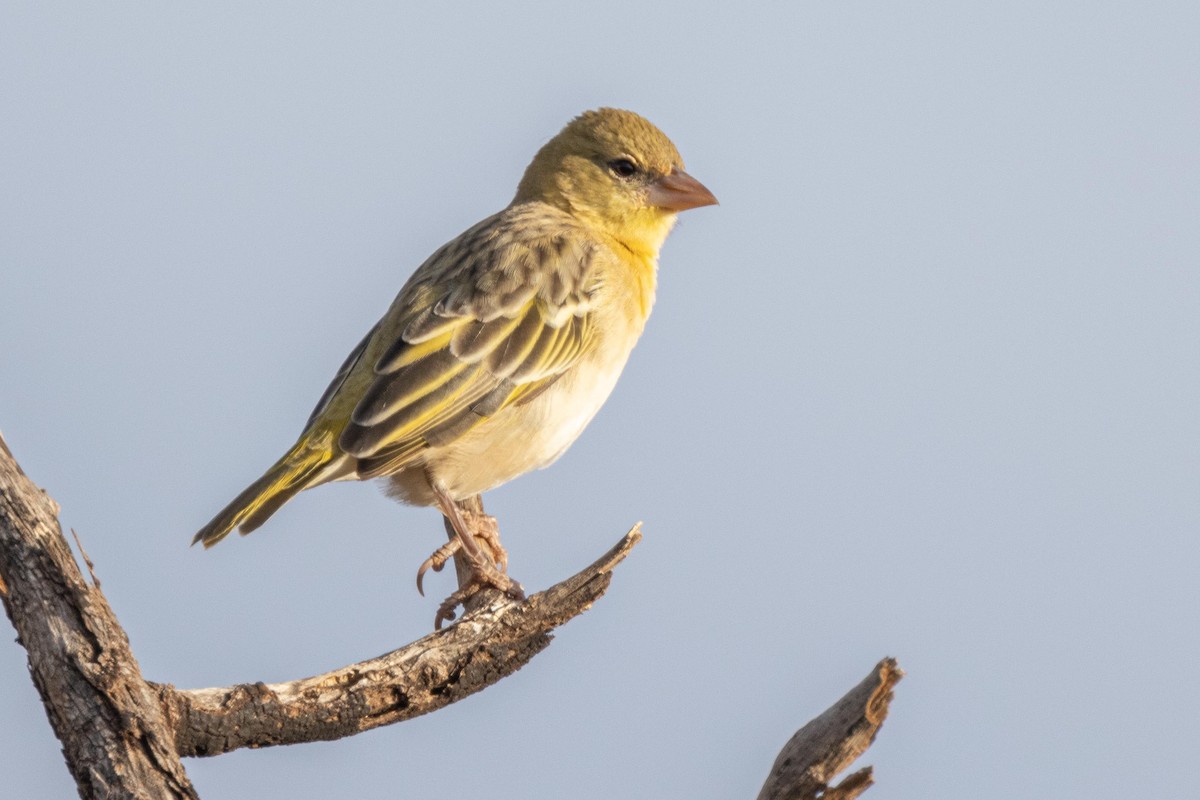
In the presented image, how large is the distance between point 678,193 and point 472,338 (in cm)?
162

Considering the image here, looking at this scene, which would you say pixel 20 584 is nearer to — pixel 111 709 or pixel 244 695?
pixel 111 709

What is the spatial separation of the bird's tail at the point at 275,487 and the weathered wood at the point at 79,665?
1.31 meters

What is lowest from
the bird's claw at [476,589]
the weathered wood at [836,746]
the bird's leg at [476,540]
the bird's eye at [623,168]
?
the weathered wood at [836,746]

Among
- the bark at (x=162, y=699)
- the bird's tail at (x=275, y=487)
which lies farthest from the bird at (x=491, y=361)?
the bark at (x=162, y=699)

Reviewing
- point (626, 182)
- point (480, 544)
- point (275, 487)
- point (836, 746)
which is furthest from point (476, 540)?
point (836, 746)

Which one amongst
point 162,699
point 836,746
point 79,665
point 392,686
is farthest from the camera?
point 392,686

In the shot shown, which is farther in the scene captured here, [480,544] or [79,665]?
[480,544]

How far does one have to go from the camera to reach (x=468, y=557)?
248 inches

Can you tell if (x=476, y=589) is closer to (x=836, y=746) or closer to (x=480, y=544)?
(x=480, y=544)

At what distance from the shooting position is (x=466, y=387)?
620cm

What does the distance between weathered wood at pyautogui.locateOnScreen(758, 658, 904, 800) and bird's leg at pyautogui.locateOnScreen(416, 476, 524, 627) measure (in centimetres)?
196

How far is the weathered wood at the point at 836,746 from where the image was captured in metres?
3.80

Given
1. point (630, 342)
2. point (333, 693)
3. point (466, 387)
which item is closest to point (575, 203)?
point (630, 342)

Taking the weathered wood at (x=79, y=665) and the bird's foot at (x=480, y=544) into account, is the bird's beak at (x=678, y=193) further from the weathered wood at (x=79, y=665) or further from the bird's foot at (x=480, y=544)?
the weathered wood at (x=79, y=665)
